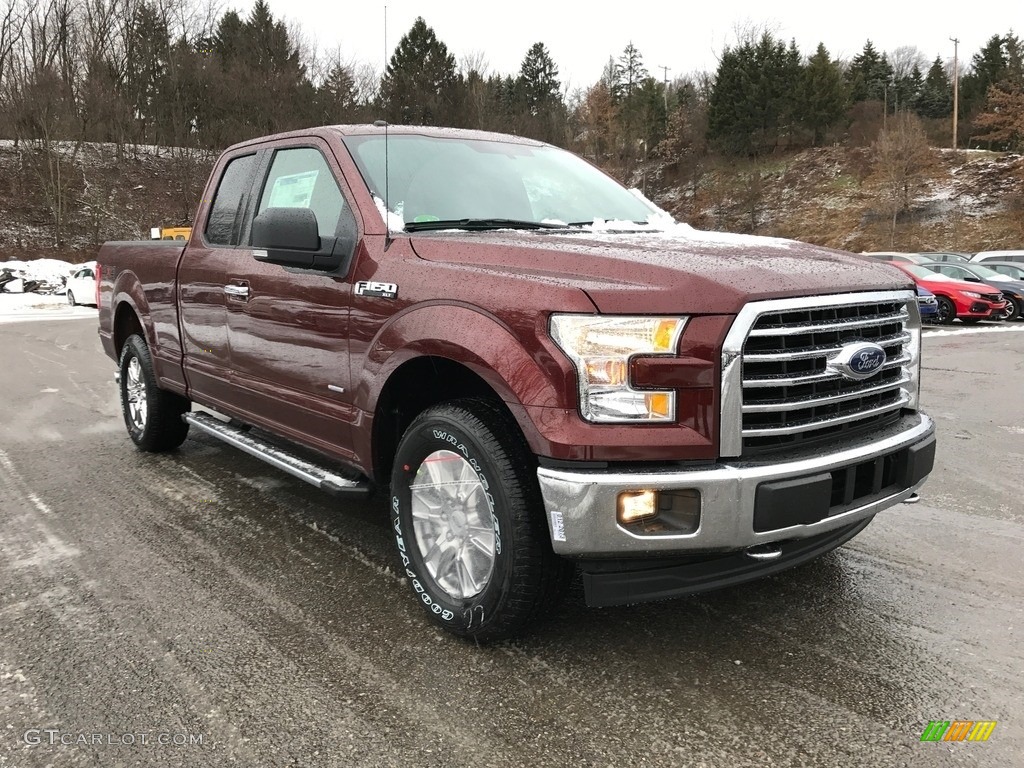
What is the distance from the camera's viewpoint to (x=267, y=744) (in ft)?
7.68

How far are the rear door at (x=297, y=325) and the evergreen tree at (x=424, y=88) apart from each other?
35.8 metres

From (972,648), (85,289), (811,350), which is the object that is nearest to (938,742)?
(972,648)

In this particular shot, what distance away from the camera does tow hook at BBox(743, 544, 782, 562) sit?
2.54m

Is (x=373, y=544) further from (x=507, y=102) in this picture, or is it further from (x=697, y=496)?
(x=507, y=102)

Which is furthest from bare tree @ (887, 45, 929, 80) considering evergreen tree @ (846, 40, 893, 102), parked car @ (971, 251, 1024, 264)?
parked car @ (971, 251, 1024, 264)

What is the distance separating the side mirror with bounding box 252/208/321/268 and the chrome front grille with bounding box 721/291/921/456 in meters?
1.75

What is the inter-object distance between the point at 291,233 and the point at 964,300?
17.7 metres

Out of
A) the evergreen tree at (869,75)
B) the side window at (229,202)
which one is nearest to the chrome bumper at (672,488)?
the side window at (229,202)

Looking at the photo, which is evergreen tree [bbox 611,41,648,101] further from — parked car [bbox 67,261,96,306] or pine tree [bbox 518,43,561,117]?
parked car [bbox 67,261,96,306]

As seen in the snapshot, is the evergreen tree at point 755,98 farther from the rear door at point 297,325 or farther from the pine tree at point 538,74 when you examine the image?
the rear door at point 297,325

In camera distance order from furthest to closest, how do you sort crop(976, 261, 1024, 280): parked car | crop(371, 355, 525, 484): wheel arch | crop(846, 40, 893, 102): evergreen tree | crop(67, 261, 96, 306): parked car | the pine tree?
the pine tree, crop(846, 40, 893, 102): evergreen tree, crop(67, 261, 96, 306): parked car, crop(976, 261, 1024, 280): parked car, crop(371, 355, 525, 484): wheel arch

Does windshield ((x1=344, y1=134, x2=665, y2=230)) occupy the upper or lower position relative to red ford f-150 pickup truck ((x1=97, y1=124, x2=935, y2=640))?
upper

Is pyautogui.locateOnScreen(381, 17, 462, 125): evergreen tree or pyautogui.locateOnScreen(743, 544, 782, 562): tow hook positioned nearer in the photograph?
Answer: pyautogui.locateOnScreen(743, 544, 782, 562): tow hook

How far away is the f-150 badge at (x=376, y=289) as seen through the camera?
308cm
